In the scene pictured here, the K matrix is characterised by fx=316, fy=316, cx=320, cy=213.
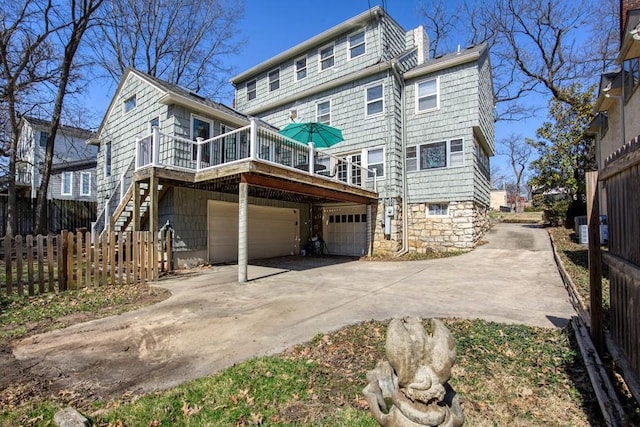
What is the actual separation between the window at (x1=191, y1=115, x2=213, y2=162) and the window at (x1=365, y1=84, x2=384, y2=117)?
21.0 feet

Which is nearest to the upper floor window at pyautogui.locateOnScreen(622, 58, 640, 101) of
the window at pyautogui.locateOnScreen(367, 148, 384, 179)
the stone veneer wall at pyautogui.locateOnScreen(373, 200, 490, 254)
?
the stone veneer wall at pyautogui.locateOnScreen(373, 200, 490, 254)

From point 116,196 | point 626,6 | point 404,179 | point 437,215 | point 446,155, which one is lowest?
point 437,215

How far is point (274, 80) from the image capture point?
1647cm

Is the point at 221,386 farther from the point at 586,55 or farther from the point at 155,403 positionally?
the point at 586,55

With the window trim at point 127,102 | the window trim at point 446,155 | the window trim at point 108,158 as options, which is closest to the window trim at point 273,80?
the window trim at point 127,102

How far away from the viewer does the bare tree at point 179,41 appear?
19206 mm

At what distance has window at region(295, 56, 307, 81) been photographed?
15387mm

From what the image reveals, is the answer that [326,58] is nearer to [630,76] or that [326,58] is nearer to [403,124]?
[403,124]

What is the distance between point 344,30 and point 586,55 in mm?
14395

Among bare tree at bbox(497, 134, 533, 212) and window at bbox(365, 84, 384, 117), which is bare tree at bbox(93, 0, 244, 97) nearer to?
window at bbox(365, 84, 384, 117)

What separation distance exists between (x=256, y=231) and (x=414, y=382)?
11600 mm

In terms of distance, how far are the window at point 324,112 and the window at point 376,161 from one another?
8.57ft

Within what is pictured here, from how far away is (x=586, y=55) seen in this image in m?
17.8

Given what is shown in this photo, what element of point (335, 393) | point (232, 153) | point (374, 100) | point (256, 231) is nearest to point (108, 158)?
point (232, 153)
